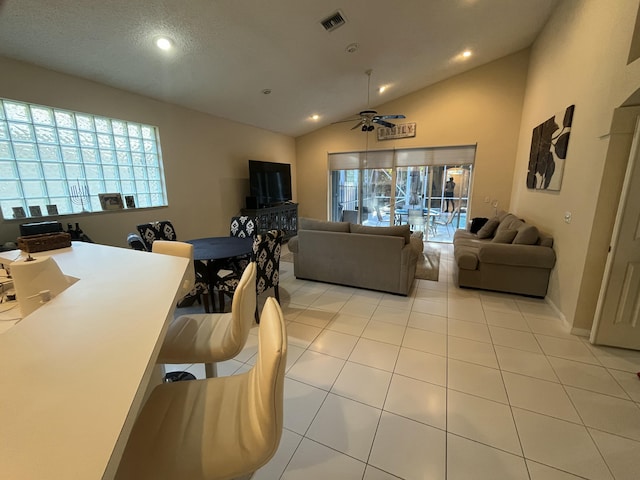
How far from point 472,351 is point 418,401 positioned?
0.84m

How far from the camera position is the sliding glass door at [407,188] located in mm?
6152

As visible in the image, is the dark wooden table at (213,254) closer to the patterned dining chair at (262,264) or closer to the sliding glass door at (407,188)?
the patterned dining chair at (262,264)

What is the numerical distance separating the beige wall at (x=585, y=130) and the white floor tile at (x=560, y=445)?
138cm

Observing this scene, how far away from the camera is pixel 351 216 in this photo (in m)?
7.55

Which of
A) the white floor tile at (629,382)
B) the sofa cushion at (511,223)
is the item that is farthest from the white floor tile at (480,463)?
the sofa cushion at (511,223)

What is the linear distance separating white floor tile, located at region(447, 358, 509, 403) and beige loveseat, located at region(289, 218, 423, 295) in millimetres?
1267

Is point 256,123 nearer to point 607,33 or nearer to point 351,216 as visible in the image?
point 351,216

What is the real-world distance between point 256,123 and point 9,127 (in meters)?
3.75

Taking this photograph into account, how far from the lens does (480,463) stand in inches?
54.9

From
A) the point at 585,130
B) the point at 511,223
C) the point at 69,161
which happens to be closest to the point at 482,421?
the point at 585,130

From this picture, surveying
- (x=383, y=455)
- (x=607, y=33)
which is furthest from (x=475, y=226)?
(x=383, y=455)

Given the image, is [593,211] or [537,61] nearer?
[593,211]

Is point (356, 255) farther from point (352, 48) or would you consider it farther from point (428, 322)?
point (352, 48)

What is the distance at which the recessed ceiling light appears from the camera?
2799 mm
